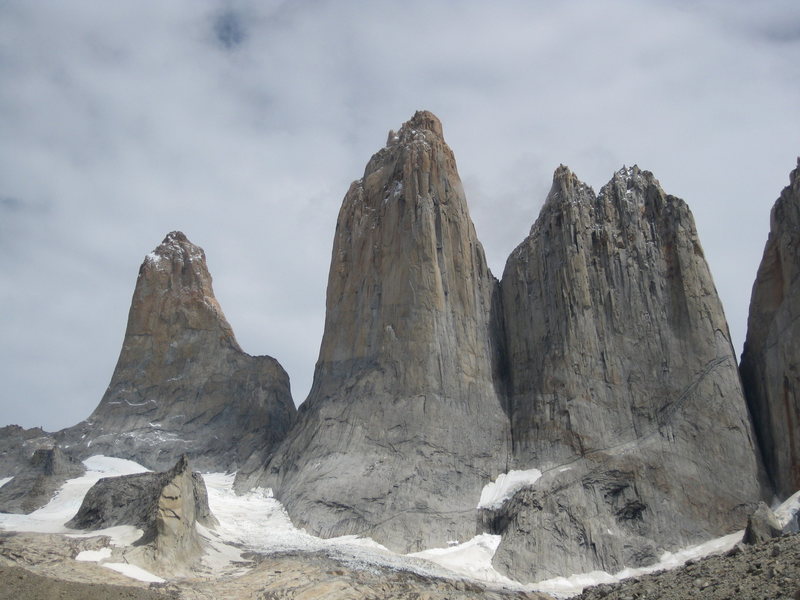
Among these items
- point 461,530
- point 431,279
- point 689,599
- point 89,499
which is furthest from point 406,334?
point 689,599

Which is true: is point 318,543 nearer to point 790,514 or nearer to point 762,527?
point 762,527

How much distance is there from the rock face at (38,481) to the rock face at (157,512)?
4553 mm

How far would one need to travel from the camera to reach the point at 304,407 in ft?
165

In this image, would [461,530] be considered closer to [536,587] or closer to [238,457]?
[536,587]

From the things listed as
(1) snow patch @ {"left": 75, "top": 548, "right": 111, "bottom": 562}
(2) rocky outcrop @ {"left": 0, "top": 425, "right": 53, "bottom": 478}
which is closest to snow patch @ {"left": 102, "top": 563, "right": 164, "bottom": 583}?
(1) snow patch @ {"left": 75, "top": 548, "right": 111, "bottom": 562}

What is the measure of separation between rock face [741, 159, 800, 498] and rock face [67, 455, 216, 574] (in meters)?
24.3

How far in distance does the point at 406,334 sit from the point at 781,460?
60.9 feet

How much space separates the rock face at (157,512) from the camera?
104ft

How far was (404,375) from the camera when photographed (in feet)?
149

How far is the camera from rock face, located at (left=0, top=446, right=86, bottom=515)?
4058 cm

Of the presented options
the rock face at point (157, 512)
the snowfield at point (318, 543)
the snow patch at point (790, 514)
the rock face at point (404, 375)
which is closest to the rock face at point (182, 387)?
the rock face at point (404, 375)

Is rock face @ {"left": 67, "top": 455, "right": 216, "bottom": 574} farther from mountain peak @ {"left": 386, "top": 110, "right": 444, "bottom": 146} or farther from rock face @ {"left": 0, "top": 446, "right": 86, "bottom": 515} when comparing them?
mountain peak @ {"left": 386, "top": 110, "right": 444, "bottom": 146}

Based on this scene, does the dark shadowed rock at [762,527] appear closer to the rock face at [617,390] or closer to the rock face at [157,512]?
the rock face at [617,390]

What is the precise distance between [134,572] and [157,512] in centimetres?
289
